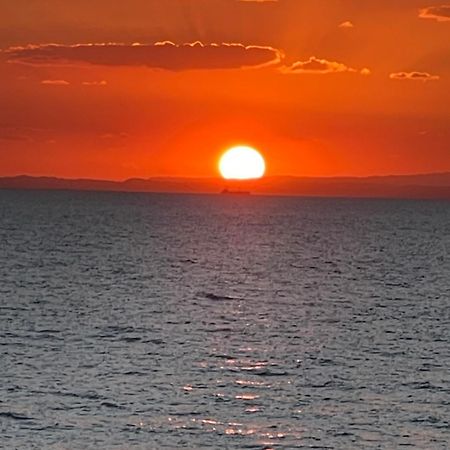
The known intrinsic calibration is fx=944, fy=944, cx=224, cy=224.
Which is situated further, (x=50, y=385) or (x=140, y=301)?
(x=140, y=301)

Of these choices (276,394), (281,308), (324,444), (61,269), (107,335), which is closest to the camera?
(324,444)

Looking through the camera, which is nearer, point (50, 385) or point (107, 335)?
point (50, 385)

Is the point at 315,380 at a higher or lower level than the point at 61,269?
lower

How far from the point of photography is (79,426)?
42.0 metres

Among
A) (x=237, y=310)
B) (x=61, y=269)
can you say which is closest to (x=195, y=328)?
(x=237, y=310)

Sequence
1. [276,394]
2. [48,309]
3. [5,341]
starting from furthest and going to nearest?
1. [48,309]
2. [5,341]
3. [276,394]

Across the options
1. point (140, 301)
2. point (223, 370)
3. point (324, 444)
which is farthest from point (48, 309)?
point (324, 444)

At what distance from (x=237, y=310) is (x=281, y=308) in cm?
459

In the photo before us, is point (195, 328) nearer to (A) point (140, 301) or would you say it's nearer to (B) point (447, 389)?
(A) point (140, 301)

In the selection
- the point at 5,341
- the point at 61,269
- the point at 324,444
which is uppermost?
the point at 61,269

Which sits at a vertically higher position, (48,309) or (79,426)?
(48,309)

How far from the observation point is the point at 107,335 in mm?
68750

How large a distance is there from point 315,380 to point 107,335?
2085 cm

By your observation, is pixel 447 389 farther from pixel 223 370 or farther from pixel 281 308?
pixel 281 308
